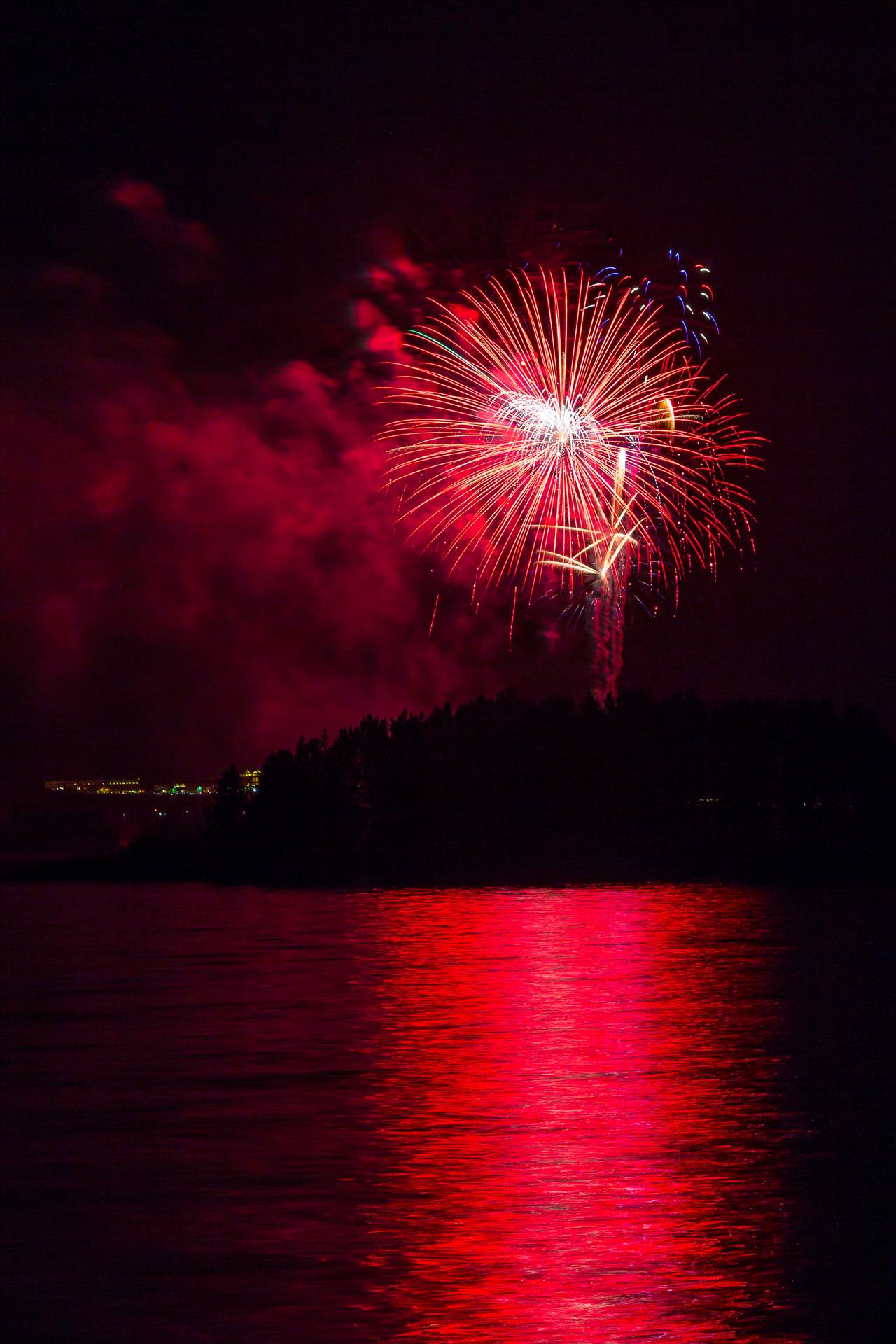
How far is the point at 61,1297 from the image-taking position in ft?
28.9

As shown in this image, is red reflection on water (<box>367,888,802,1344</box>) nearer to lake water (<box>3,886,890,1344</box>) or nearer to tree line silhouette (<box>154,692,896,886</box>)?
lake water (<box>3,886,890,1344</box>)

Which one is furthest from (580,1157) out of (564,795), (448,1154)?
(564,795)

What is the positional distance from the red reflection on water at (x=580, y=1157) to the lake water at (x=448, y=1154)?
0.03 m

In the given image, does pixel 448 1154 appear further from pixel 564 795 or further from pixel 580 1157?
pixel 564 795

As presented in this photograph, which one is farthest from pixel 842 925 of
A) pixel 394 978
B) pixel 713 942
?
pixel 394 978

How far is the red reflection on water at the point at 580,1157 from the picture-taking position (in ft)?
28.3

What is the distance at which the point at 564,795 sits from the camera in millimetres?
80062

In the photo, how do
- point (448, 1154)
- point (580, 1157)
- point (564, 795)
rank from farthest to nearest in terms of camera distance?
point (564, 795), point (448, 1154), point (580, 1157)

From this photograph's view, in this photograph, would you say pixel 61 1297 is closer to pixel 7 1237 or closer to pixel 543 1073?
pixel 7 1237

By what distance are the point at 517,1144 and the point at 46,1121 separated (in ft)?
13.2

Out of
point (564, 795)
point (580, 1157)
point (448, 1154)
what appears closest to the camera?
point (580, 1157)

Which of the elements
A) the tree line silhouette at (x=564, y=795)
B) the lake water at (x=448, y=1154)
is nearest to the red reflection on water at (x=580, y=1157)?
the lake water at (x=448, y=1154)

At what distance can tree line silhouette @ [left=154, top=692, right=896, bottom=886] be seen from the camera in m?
78.5

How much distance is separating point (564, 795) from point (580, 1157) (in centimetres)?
6794
